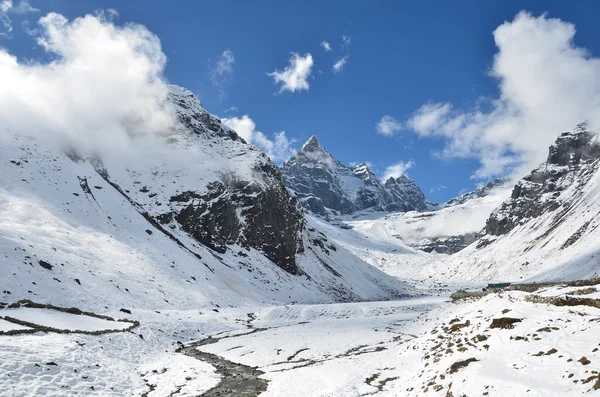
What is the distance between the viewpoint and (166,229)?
93.9 metres

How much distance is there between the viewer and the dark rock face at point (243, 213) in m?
106

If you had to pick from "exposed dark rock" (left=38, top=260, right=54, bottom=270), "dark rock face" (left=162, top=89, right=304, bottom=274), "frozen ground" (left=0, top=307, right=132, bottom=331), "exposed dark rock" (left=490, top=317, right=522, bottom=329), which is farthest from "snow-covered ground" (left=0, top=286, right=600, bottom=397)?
"dark rock face" (left=162, top=89, right=304, bottom=274)

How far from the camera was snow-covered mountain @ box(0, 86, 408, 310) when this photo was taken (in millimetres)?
50219

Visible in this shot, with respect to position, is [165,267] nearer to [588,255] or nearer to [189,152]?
[189,152]

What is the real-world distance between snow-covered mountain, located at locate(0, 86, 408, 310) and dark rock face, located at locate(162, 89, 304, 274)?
39 centimetres

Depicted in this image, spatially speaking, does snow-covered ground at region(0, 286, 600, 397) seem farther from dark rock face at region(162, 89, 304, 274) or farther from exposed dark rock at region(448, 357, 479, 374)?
dark rock face at region(162, 89, 304, 274)

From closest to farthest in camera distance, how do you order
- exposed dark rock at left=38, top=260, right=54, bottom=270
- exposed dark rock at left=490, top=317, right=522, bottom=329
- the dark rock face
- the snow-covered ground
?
1. the snow-covered ground
2. exposed dark rock at left=490, top=317, right=522, bottom=329
3. exposed dark rock at left=38, top=260, right=54, bottom=270
4. the dark rock face

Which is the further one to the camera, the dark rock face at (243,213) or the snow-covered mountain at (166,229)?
the dark rock face at (243,213)

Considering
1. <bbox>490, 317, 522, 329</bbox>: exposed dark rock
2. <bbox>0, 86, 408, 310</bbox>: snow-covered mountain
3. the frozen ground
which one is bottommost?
<bbox>490, 317, 522, 329</bbox>: exposed dark rock

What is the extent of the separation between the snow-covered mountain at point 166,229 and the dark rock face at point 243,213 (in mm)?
393

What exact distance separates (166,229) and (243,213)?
30265mm

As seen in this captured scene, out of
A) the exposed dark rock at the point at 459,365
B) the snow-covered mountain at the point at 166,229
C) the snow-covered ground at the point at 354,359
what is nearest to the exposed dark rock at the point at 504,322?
the snow-covered ground at the point at 354,359

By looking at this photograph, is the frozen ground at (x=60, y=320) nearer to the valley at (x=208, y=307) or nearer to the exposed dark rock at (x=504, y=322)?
the valley at (x=208, y=307)

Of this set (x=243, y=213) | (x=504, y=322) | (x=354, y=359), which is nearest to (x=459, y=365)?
(x=504, y=322)
